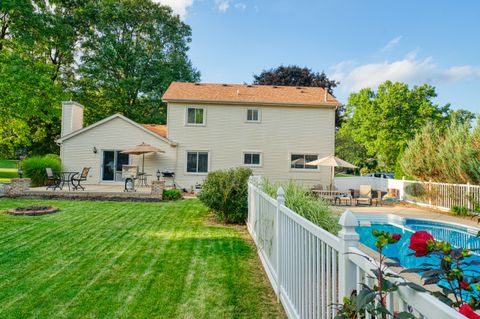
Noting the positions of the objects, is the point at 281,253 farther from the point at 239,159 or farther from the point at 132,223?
the point at 239,159

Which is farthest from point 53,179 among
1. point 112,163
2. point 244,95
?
point 244,95

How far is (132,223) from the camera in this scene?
842 cm

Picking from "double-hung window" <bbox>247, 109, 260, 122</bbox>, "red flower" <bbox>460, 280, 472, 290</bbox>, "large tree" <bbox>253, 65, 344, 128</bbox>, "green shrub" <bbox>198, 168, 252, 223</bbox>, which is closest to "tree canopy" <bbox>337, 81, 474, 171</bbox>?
"large tree" <bbox>253, 65, 344, 128</bbox>

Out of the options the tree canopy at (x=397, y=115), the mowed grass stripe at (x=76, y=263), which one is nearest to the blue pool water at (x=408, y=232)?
the mowed grass stripe at (x=76, y=263)

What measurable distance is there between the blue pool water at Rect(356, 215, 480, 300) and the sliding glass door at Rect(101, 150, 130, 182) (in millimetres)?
13406

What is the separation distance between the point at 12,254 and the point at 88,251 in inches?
49.5

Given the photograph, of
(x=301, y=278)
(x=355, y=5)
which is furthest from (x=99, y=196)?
(x=355, y=5)

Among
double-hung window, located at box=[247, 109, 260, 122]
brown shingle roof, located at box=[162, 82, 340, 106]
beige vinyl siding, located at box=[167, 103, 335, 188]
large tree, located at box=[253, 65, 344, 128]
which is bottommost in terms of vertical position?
beige vinyl siding, located at box=[167, 103, 335, 188]

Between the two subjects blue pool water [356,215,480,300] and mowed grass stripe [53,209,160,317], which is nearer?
mowed grass stripe [53,209,160,317]

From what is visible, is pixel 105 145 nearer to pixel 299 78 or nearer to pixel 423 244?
pixel 423 244

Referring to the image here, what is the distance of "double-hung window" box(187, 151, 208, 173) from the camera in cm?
1842

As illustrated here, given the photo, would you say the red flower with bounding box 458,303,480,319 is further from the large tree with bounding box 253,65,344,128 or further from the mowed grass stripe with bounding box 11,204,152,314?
the large tree with bounding box 253,65,344,128

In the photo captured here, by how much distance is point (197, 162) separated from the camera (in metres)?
18.5

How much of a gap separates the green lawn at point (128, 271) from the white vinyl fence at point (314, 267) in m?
→ 0.52
